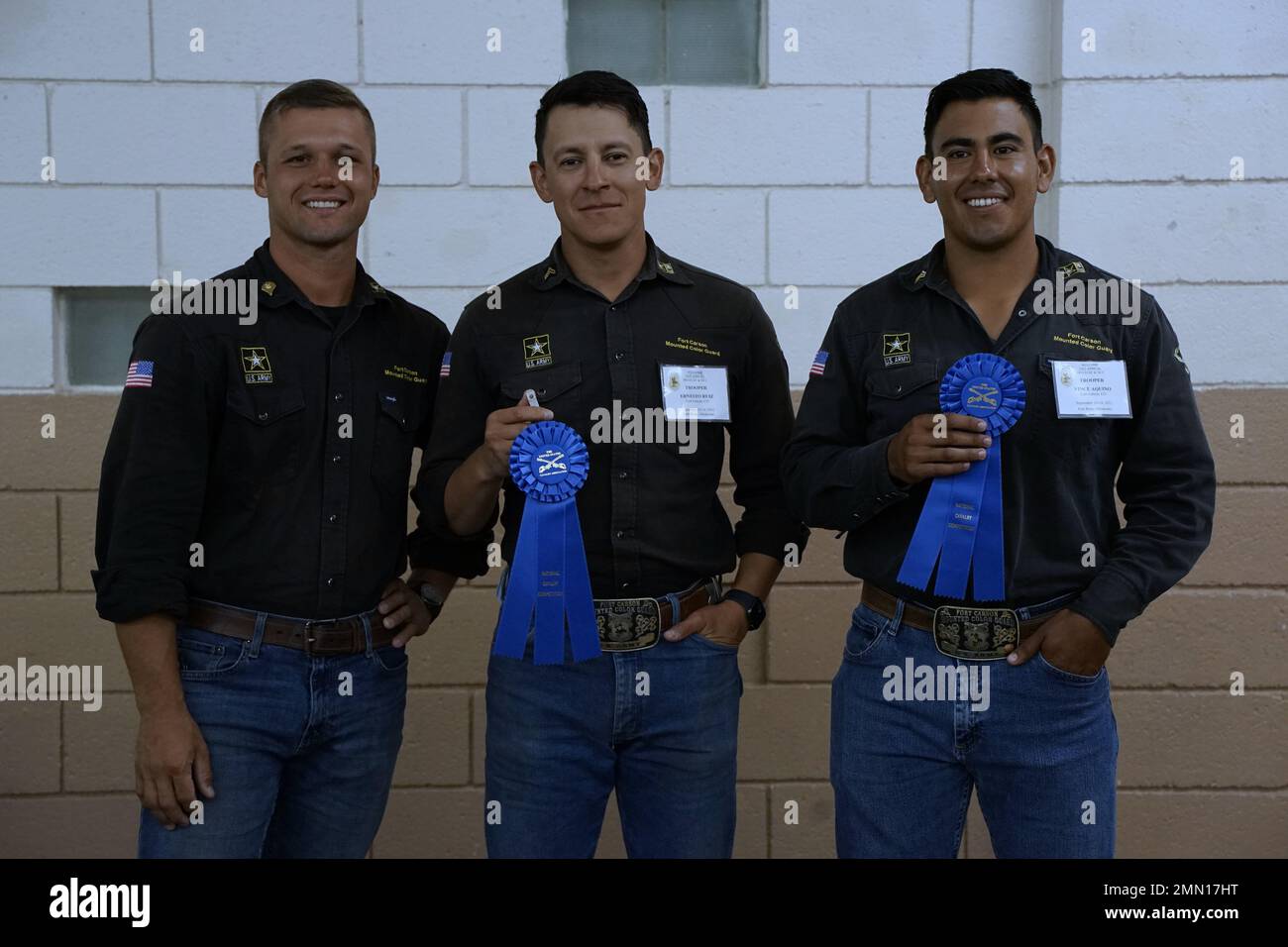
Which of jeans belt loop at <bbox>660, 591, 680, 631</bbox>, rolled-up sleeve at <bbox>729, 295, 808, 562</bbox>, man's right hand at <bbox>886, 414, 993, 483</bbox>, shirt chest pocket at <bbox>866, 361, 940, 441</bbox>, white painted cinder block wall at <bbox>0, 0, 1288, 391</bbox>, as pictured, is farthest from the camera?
white painted cinder block wall at <bbox>0, 0, 1288, 391</bbox>

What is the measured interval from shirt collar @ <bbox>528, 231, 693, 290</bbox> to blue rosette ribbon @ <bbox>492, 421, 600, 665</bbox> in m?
0.27

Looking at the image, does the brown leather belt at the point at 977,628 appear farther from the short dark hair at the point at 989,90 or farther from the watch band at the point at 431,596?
the watch band at the point at 431,596

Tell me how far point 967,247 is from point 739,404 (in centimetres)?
47

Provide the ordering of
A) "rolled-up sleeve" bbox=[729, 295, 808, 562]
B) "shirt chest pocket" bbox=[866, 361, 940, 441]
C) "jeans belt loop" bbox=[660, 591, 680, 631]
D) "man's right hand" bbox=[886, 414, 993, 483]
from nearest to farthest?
"man's right hand" bbox=[886, 414, 993, 483]
"shirt chest pocket" bbox=[866, 361, 940, 441]
"jeans belt loop" bbox=[660, 591, 680, 631]
"rolled-up sleeve" bbox=[729, 295, 808, 562]

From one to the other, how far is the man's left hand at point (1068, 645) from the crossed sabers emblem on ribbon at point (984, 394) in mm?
336

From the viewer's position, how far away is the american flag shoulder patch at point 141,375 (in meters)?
1.88

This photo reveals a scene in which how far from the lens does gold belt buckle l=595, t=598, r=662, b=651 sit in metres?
Result: 1.99

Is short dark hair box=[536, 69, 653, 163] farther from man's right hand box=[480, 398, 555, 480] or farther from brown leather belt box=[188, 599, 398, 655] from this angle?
brown leather belt box=[188, 599, 398, 655]

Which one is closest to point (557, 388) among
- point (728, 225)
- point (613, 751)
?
point (613, 751)

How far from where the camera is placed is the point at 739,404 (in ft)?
7.06

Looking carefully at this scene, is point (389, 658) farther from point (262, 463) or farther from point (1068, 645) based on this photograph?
point (1068, 645)

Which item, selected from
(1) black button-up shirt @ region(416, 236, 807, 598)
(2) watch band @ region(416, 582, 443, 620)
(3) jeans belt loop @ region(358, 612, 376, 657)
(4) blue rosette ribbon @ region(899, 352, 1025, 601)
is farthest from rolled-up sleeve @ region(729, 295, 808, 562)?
(3) jeans belt loop @ region(358, 612, 376, 657)

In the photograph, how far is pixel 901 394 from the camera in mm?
1927

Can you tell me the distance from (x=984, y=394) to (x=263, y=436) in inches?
44.4
